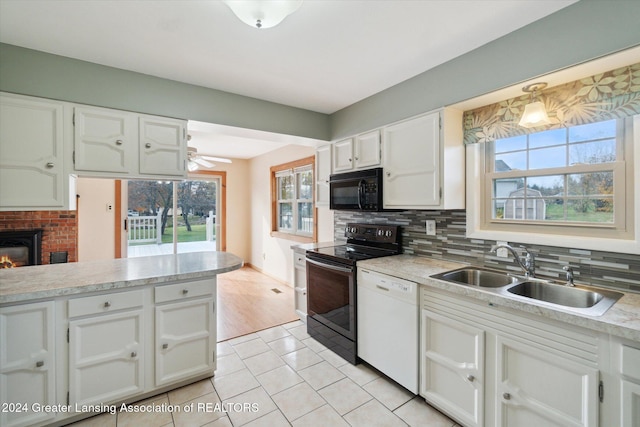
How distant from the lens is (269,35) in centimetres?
180

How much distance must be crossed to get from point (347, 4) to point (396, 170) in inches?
51.2

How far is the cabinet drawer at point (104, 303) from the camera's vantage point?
171 centimetres

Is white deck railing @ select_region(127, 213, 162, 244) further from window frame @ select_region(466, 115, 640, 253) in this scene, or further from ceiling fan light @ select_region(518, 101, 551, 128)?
ceiling fan light @ select_region(518, 101, 551, 128)

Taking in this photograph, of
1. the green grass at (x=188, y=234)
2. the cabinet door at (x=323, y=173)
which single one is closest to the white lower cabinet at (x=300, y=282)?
the cabinet door at (x=323, y=173)

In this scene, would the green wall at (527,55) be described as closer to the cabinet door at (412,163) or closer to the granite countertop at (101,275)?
the cabinet door at (412,163)

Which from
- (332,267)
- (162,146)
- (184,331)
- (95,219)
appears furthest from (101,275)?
(95,219)

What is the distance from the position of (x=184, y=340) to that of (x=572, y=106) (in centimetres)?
300

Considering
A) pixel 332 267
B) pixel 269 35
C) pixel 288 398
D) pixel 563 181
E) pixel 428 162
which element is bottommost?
pixel 288 398

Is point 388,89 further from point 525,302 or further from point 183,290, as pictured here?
point 183,290

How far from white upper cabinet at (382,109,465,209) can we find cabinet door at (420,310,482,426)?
86 centimetres

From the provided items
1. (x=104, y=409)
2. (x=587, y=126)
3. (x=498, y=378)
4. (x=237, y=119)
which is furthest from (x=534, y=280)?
(x=104, y=409)

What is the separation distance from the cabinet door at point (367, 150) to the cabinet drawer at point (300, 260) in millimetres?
1165

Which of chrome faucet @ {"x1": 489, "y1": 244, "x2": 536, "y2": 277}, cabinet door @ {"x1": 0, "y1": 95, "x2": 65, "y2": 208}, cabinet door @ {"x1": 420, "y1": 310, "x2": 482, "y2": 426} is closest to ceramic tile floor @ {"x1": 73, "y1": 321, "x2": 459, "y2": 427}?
cabinet door @ {"x1": 420, "y1": 310, "x2": 482, "y2": 426}

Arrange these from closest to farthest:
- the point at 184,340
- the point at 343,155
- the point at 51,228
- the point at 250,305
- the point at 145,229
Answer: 1. the point at 184,340
2. the point at 343,155
3. the point at 51,228
4. the point at 250,305
5. the point at 145,229
